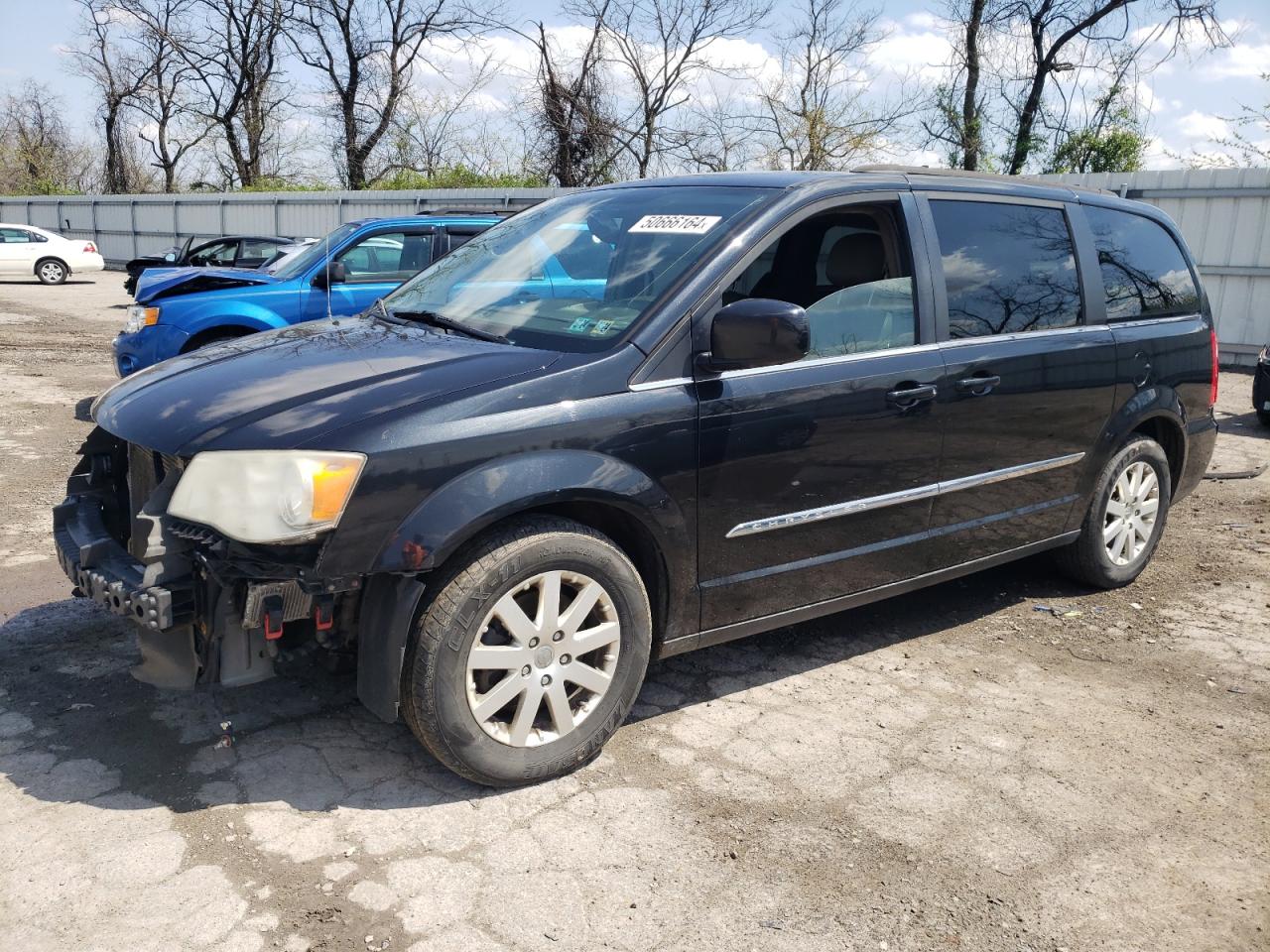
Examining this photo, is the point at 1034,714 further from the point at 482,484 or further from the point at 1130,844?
the point at 482,484

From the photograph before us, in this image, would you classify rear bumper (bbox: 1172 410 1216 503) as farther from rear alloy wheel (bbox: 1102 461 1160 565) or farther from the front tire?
the front tire

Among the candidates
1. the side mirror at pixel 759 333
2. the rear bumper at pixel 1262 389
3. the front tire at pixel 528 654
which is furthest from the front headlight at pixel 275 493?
the rear bumper at pixel 1262 389

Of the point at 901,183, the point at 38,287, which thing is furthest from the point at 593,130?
the point at 901,183

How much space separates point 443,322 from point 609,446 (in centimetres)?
95

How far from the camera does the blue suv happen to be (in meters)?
8.69

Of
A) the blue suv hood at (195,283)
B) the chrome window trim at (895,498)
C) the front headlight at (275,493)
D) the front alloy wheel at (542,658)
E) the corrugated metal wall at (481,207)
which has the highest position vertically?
the corrugated metal wall at (481,207)

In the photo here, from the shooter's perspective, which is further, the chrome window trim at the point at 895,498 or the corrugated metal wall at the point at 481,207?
the corrugated metal wall at the point at 481,207

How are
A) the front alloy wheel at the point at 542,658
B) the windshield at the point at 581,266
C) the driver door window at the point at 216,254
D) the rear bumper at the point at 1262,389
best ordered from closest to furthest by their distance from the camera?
the front alloy wheel at the point at 542,658, the windshield at the point at 581,266, the rear bumper at the point at 1262,389, the driver door window at the point at 216,254

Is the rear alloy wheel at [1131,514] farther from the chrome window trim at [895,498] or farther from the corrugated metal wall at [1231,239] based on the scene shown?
the corrugated metal wall at [1231,239]

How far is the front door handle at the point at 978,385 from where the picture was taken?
4.02 meters

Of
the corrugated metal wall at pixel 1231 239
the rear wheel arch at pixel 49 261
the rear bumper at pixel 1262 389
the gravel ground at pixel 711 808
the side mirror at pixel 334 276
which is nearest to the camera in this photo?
the gravel ground at pixel 711 808

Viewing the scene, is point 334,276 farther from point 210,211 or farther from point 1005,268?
point 210,211

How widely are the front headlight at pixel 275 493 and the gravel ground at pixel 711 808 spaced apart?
846mm

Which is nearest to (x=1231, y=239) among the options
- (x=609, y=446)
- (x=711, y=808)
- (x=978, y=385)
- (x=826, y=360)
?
(x=978, y=385)
